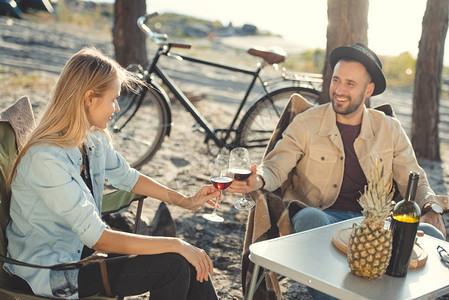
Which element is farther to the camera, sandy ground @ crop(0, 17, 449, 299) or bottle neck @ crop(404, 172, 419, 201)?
sandy ground @ crop(0, 17, 449, 299)

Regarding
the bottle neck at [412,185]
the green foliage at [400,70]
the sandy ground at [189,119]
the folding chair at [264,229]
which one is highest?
the bottle neck at [412,185]

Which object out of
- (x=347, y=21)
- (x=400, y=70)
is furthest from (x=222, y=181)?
(x=400, y=70)

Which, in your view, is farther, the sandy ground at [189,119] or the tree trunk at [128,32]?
the tree trunk at [128,32]

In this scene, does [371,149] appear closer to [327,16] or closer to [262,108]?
[327,16]

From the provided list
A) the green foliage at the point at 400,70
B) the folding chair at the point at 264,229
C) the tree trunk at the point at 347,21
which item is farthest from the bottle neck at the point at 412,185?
the green foliage at the point at 400,70

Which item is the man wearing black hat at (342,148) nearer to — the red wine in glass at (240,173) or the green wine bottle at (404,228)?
the red wine in glass at (240,173)

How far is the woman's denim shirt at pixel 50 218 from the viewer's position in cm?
211

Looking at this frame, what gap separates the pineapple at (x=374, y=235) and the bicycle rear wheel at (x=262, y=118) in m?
3.50

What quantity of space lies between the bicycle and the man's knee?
2.59 metres

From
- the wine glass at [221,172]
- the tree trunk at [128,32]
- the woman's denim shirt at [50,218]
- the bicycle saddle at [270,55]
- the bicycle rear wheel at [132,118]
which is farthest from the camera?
the tree trunk at [128,32]

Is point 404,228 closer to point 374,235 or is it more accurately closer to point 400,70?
point 374,235

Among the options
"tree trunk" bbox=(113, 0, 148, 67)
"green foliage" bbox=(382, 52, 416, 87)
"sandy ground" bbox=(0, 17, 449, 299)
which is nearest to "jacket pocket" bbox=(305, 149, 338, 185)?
"sandy ground" bbox=(0, 17, 449, 299)

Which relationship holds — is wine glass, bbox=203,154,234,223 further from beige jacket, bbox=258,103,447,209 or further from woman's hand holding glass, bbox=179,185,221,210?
beige jacket, bbox=258,103,447,209

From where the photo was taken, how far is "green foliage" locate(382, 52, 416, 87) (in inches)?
701
